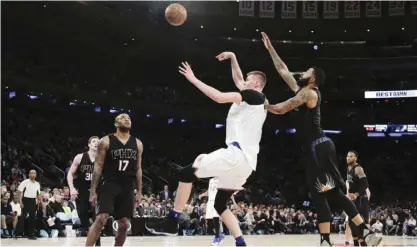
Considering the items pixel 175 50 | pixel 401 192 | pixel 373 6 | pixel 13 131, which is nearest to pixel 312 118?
pixel 13 131

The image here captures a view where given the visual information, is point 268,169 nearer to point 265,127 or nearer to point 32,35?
point 265,127

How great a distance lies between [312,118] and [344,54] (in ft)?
99.4

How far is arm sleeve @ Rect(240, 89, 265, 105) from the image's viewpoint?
6668mm

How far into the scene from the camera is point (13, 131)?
83.3 feet

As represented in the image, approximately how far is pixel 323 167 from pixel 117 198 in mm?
2766

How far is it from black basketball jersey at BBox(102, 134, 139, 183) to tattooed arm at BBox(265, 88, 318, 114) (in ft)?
6.47

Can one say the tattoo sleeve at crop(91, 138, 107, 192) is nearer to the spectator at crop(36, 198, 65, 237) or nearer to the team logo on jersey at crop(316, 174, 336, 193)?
the team logo on jersey at crop(316, 174, 336, 193)

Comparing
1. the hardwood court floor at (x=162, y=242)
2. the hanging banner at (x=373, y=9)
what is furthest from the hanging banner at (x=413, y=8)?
the hardwood court floor at (x=162, y=242)

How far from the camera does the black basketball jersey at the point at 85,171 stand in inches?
376

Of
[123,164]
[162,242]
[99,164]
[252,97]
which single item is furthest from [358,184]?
[162,242]

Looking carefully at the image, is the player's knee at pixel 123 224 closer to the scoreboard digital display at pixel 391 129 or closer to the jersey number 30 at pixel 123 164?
the jersey number 30 at pixel 123 164

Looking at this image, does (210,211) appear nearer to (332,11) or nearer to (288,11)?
(288,11)

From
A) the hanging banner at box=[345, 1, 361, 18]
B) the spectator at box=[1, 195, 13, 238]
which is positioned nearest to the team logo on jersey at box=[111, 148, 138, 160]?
the spectator at box=[1, 195, 13, 238]

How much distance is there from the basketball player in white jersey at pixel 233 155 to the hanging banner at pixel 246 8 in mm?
26908
